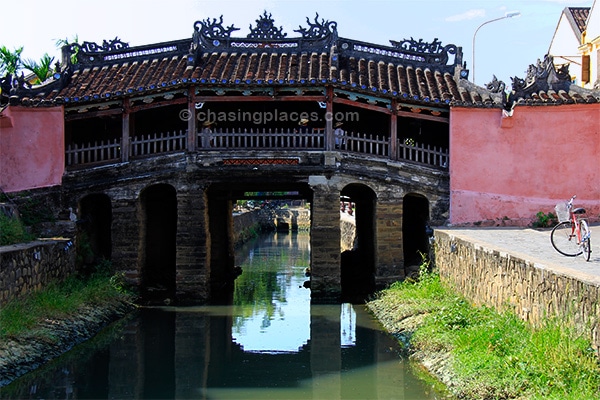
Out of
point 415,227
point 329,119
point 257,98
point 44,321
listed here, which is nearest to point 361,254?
point 415,227

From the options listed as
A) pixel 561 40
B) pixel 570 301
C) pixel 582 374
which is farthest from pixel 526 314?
pixel 561 40

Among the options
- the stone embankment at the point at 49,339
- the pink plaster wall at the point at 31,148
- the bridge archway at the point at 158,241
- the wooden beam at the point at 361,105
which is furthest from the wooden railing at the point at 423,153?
the pink plaster wall at the point at 31,148

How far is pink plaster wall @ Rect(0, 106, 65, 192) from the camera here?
58.2 ft

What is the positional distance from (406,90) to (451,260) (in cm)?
491

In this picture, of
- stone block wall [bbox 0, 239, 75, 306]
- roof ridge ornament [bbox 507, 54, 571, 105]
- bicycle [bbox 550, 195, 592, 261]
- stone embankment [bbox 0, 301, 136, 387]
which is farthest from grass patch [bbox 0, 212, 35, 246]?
roof ridge ornament [bbox 507, 54, 571, 105]

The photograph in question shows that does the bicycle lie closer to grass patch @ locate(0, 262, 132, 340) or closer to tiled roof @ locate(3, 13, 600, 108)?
tiled roof @ locate(3, 13, 600, 108)

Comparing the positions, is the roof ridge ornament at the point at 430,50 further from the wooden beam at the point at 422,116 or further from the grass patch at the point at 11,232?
the grass patch at the point at 11,232

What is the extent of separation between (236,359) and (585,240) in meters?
5.95

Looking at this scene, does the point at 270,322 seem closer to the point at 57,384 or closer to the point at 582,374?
the point at 57,384

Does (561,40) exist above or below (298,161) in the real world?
above

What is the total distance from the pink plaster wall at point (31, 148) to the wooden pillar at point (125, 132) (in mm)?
1507

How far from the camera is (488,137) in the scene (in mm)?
17969

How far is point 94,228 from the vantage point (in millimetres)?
19062

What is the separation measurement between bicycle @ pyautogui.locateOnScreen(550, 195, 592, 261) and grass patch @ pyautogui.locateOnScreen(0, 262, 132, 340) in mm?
8626
